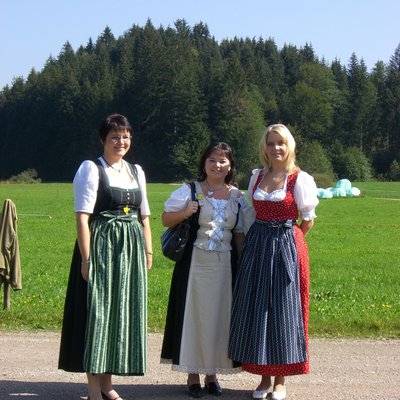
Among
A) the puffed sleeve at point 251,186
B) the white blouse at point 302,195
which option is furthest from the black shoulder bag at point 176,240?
the white blouse at point 302,195

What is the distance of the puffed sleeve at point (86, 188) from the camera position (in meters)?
5.93

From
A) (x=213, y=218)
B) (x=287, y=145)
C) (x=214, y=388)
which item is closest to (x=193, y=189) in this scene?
(x=213, y=218)

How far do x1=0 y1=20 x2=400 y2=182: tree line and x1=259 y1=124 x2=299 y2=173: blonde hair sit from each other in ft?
279

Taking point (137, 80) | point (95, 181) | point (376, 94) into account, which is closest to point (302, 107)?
point (376, 94)

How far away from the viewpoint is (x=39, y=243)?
2417 centimetres

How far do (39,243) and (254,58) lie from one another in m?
120

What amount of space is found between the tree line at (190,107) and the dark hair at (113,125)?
8518 centimetres

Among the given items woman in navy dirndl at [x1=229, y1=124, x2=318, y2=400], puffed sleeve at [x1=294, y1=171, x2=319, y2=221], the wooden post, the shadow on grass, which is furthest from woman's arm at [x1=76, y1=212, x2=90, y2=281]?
the wooden post

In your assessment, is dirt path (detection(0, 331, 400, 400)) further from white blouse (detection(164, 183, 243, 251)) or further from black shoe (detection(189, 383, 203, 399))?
white blouse (detection(164, 183, 243, 251))

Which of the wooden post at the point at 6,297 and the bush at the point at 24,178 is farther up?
the bush at the point at 24,178

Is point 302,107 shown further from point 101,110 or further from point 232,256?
point 232,256

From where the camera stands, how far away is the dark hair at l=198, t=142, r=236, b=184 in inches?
251

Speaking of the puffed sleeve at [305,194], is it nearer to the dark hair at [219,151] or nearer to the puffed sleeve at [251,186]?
the puffed sleeve at [251,186]

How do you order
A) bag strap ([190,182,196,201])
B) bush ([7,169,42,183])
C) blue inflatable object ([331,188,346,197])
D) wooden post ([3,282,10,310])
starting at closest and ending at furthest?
bag strap ([190,182,196,201]) < wooden post ([3,282,10,310]) < blue inflatable object ([331,188,346,197]) < bush ([7,169,42,183])
